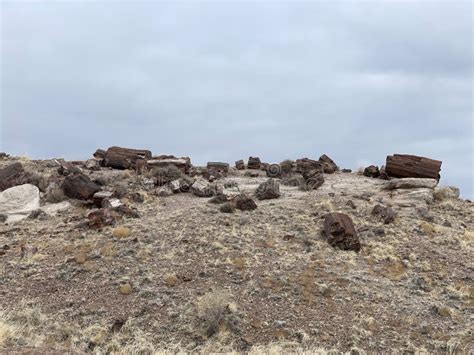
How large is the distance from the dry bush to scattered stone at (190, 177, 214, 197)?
1085cm

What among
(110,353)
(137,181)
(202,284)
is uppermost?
(137,181)

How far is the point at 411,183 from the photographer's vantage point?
2702 centimetres

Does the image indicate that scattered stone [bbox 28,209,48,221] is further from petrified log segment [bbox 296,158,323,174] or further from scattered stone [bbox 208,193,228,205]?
petrified log segment [bbox 296,158,323,174]

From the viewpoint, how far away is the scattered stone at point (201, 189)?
84.4 ft

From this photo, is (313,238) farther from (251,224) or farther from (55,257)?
(55,257)

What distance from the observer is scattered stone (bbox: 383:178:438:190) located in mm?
26875

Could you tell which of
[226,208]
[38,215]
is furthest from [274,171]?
[38,215]

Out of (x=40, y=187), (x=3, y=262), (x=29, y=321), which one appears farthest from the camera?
(x=40, y=187)

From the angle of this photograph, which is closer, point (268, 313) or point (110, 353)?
point (110, 353)

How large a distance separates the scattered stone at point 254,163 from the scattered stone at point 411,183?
10666 millimetres

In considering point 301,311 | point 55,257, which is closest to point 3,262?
point 55,257

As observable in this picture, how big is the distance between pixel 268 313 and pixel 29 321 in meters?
6.79

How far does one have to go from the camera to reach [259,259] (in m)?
18.1

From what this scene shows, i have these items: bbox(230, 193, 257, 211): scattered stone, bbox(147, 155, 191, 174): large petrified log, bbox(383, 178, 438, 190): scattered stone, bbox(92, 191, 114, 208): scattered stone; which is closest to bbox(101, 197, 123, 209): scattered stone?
bbox(92, 191, 114, 208): scattered stone
